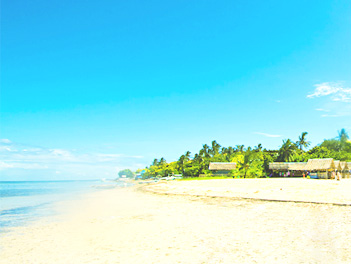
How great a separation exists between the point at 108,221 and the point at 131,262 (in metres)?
5.55

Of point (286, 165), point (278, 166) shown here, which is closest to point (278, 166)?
point (278, 166)

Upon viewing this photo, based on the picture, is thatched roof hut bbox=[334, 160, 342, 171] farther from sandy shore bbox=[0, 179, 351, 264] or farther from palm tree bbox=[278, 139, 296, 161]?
sandy shore bbox=[0, 179, 351, 264]

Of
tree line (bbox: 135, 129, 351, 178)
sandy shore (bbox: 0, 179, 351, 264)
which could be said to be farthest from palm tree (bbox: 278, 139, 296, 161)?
sandy shore (bbox: 0, 179, 351, 264)

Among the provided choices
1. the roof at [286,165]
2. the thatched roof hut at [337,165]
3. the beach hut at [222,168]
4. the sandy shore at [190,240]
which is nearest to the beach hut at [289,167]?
the roof at [286,165]

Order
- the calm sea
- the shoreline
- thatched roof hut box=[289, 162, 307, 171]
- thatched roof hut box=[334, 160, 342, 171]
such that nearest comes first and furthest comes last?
the calm sea → the shoreline → thatched roof hut box=[334, 160, 342, 171] → thatched roof hut box=[289, 162, 307, 171]

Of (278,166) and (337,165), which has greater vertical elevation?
(278,166)

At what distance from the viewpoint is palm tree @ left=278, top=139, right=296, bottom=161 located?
59941 millimetres

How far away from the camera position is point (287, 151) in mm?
Answer: 60156

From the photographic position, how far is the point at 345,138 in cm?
9156

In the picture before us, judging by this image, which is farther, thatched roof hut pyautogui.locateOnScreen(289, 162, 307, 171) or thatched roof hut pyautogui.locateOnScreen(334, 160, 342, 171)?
thatched roof hut pyautogui.locateOnScreen(289, 162, 307, 171)

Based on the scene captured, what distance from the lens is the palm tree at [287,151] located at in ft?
197

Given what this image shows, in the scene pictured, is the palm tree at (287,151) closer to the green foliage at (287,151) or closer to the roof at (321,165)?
the green foliage at (287,151)

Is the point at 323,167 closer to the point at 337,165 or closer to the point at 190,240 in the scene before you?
the point at 337,165

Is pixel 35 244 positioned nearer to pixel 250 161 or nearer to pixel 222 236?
pixel 222 236
